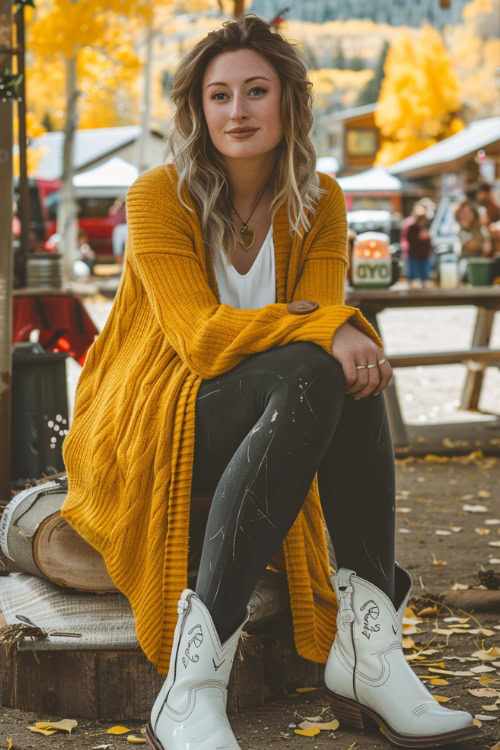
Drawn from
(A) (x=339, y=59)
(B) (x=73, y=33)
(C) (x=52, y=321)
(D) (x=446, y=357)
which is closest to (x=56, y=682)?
(C) (x=52, y=321)

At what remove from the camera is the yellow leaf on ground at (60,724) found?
7.55 feet

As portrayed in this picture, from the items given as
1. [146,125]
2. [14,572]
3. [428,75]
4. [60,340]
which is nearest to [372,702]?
[14,572]

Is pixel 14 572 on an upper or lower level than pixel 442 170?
lower

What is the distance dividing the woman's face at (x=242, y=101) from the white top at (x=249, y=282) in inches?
9.3

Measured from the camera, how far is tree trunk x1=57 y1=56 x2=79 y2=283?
21750 mm

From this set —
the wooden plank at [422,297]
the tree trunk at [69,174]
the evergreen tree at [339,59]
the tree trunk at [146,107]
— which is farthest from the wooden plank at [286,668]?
the evergreen tree at [339,59]

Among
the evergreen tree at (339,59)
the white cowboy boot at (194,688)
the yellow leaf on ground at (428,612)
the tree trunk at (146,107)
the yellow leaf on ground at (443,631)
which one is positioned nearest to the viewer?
the white cowboy boot at (194,688)

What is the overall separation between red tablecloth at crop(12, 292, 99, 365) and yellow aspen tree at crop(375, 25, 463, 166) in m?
47.8

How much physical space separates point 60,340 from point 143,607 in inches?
134

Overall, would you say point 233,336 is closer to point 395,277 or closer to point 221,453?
point 221,453

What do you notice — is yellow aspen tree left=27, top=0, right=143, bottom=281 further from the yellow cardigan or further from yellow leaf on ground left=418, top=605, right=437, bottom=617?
the yellow cardigan

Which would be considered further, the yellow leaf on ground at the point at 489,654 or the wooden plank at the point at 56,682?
the yellow leaf on ground at the point at 489,654

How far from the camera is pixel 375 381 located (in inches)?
84.4

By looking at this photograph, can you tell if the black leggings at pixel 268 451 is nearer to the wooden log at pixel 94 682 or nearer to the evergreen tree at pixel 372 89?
the wooden log at pixel 94 682
